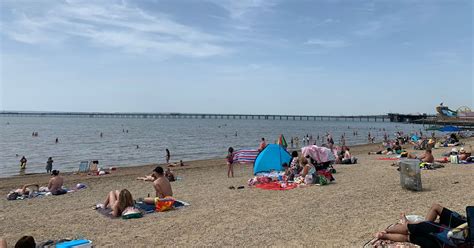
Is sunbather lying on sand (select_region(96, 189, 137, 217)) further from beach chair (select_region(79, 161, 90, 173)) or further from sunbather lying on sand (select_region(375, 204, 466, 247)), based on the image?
beach chair (select_region(79, 161, 90, 173))

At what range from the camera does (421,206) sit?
7.77m

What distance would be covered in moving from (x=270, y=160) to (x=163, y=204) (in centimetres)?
644

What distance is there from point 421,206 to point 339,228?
234cm

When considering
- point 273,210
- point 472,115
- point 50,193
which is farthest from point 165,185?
point 472,115

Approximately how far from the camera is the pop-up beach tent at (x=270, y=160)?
1431cm

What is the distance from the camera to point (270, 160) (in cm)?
1439

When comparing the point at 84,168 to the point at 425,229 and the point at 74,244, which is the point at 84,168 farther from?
the point at 425,229

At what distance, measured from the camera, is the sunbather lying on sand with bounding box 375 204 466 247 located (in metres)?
5.02

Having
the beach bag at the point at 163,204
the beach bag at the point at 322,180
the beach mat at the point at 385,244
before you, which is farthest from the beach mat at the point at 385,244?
the beach bag at the point at 322,180

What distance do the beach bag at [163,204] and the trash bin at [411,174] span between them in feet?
19.1

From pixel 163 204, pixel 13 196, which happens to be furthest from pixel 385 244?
pixel 13 196

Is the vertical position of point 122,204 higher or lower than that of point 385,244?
lower

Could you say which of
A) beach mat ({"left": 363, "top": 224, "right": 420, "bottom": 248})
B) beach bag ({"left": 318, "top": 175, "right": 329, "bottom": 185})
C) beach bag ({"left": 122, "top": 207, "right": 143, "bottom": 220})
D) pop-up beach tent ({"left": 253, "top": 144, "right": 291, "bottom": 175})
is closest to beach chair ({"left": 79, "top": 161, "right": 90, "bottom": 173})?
pop-up beach tent ({"left": 253, "top": 144, "right": 291, "bottom": 175})

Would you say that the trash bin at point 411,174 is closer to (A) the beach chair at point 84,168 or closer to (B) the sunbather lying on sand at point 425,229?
(B) the sunbather lying on sand at point 425,229
